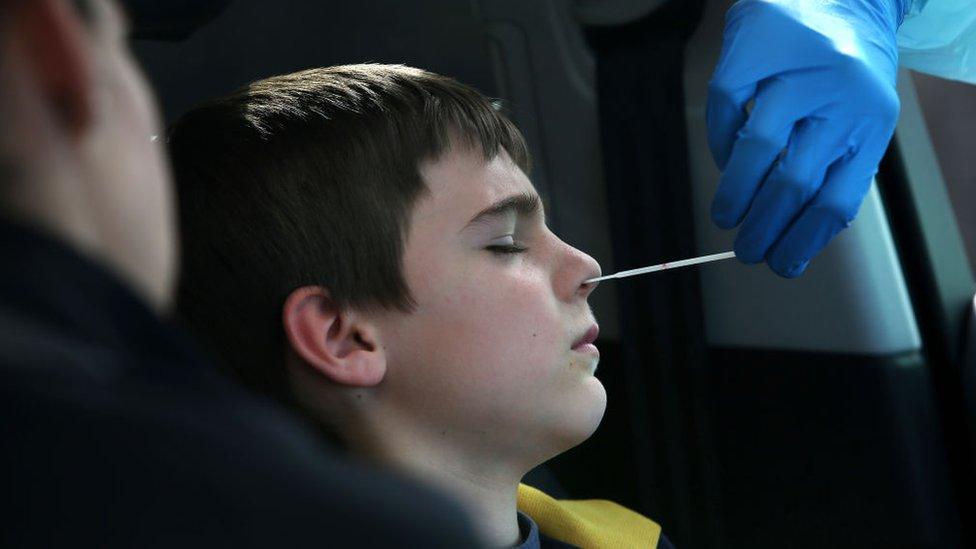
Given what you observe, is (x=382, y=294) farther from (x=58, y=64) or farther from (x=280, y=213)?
(x=58, y=64)

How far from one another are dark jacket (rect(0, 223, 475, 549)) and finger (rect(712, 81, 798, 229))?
85 cm

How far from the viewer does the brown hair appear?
37.0 inches

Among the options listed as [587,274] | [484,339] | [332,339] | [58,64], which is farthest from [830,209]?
[58,64]

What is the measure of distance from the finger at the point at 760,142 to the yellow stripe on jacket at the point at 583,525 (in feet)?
1.24

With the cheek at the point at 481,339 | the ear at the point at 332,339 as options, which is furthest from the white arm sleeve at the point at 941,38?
the ear at the point at 332,339

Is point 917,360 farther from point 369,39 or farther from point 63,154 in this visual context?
point 63,154

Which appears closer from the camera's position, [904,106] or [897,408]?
[897,408]

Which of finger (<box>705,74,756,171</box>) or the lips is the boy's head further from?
finger (<box>705,74,756,171</box>)

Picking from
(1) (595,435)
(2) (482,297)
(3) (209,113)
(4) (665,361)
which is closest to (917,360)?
(4) (665,361)

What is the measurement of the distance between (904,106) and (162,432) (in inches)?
53.9

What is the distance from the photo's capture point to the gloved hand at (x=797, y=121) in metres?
1.07

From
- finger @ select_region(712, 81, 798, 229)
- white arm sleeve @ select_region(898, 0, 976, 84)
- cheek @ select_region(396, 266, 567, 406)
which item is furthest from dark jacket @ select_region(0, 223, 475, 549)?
white arm sleeve @ select_region(898, 0, 976, 84)

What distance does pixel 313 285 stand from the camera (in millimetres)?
938

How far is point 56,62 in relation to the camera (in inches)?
12.1
